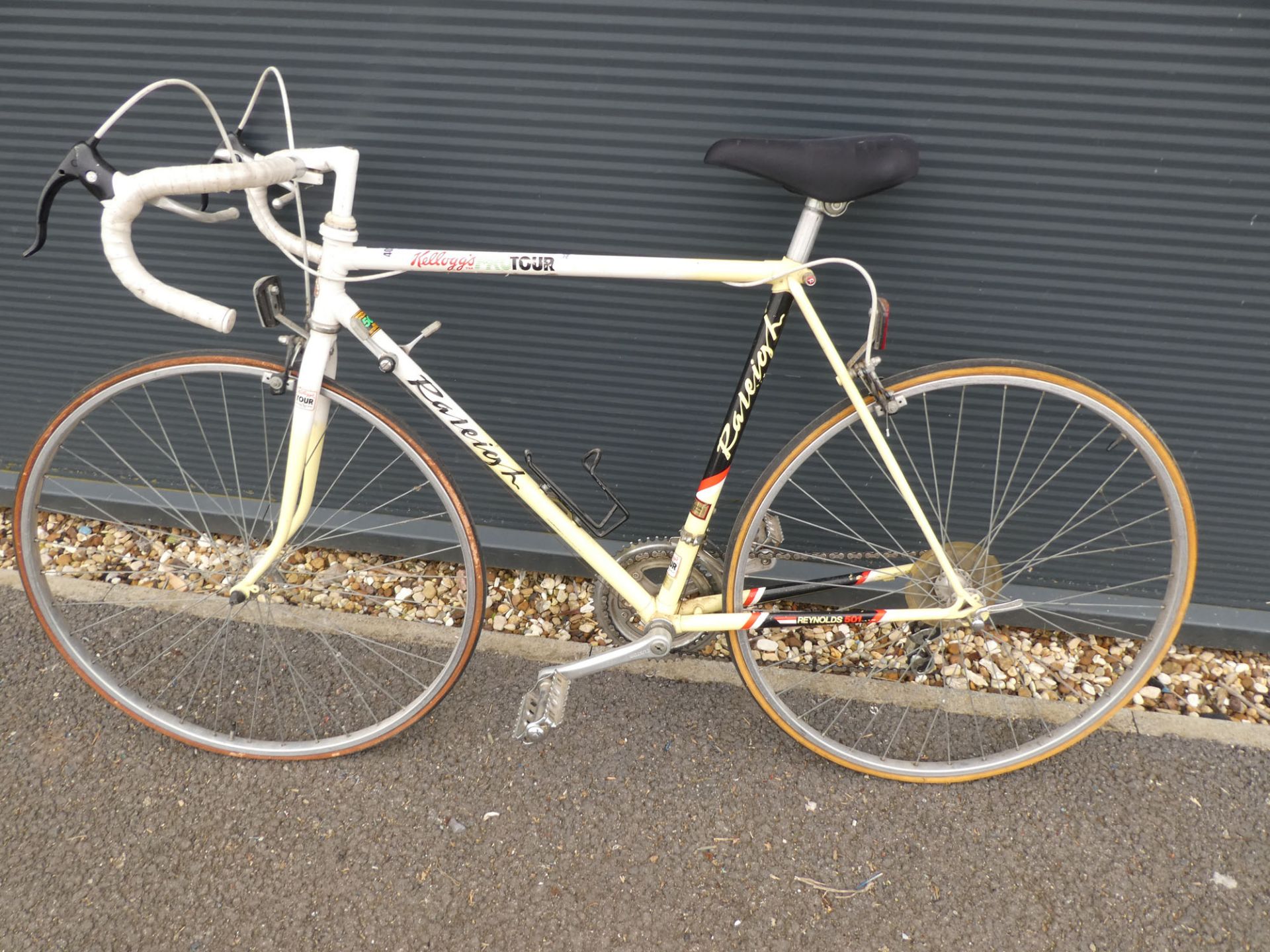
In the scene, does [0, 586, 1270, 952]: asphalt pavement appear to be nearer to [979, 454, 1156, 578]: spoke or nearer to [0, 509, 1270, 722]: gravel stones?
[0, 509, 1270, 722]: gravel stones

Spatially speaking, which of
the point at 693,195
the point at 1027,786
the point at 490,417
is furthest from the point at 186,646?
the point at 1027,786

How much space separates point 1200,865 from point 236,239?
10.3ft

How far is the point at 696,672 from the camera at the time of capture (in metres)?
2.51

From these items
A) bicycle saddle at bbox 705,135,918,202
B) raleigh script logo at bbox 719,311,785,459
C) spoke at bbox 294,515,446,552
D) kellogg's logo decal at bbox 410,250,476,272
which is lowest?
spoke at bbox 294,515,446,552

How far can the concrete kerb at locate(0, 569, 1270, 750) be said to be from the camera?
92.6 inches

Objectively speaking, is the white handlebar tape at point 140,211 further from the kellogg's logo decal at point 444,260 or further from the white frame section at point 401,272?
the kellogg's logo decal at point 444,260

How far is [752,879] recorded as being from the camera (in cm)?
200

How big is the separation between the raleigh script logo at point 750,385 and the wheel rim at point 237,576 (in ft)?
2.31

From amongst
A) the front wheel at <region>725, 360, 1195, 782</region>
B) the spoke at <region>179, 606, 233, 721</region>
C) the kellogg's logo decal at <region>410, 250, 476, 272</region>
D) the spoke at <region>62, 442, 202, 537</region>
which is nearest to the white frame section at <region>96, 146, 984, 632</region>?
the kellogg's logo decal at <region>410, 250, 476, 272</region>

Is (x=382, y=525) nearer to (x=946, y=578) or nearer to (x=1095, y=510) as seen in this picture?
(x=946, y=578)

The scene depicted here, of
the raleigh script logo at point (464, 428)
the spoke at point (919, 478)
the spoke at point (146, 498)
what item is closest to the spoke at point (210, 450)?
the spoke at point (146, 498)

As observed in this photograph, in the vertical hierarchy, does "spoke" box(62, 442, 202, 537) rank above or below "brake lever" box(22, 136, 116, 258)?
below

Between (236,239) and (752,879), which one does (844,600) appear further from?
(236,239)

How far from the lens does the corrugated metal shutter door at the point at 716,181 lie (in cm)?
187
